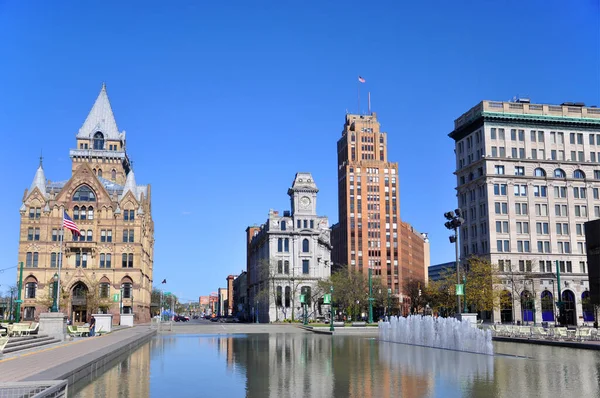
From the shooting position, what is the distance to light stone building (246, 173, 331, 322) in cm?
11869

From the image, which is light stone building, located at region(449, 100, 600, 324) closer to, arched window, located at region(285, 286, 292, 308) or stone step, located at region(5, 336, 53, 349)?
arched window, located at region(285, 286, 292, 308)

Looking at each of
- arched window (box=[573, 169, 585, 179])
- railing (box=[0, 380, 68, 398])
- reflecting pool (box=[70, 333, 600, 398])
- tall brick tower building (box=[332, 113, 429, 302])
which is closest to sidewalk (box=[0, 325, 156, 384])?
reflecting pool (box=[70, 333, 600, 398])

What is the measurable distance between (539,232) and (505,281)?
11723mm

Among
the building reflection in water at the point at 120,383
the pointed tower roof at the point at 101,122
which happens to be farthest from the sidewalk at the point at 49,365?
the pointed tower roof at the point at 101,122

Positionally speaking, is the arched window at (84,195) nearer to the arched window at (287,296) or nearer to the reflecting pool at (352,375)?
the arched window at (287,296)

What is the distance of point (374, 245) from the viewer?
507 ft

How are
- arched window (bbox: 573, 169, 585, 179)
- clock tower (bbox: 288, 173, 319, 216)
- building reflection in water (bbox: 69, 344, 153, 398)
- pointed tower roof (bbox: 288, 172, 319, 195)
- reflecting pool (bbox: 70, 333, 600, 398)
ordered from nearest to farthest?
building reflection in water (bbox: 69, 344, 153, 398)
reflecting pool (bbox: 70, 333, 600, 398)
arched window (bbox: 573, 169, 585, 179)
pointed tower roof (bbox: 288, 172, 319, 195)
clock tower (bbox: 288, 173, 319, 216)

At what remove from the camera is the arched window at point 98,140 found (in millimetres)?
112781

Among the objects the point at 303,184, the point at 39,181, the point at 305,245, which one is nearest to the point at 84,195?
the point at 39,181

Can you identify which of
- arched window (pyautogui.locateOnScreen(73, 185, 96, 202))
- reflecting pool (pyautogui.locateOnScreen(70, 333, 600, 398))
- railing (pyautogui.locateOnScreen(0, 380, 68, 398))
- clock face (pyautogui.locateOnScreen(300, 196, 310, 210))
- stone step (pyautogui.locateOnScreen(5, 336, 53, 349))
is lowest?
reflecting pool (pyautogui.locateOnScreen(70, 333, 600, 398))

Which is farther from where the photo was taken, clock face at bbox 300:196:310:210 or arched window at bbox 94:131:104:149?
clock face at bbox 300:196:310:210

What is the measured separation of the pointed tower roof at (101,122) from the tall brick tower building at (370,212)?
62.9 metres

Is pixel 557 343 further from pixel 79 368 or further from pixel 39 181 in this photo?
pixel 39 181

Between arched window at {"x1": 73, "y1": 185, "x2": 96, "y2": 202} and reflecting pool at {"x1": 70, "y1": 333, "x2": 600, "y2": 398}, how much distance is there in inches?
2511
